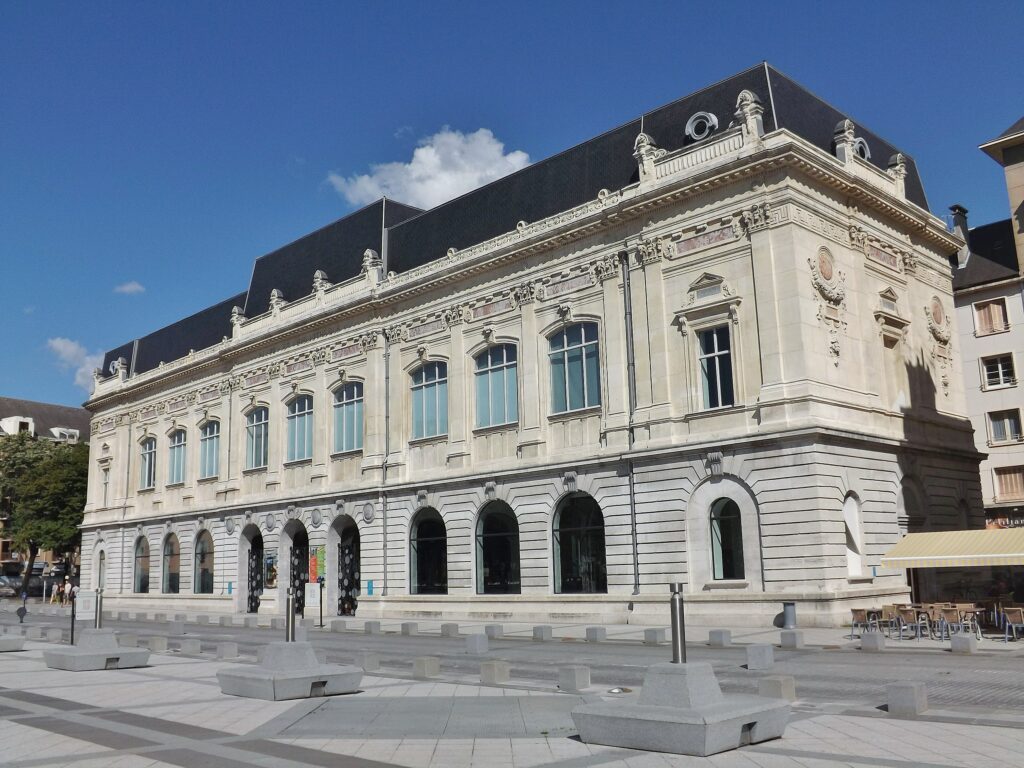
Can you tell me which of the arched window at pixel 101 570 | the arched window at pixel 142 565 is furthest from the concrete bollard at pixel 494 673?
the arched window at pixel 101 570

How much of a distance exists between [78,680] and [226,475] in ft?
121

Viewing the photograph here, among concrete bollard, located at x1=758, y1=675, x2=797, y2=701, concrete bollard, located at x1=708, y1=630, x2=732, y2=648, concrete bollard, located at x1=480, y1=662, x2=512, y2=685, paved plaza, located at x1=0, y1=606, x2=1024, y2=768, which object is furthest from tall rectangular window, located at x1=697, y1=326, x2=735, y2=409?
concrete bollard, located at x1=758, y1=675, x2=797, y2=701

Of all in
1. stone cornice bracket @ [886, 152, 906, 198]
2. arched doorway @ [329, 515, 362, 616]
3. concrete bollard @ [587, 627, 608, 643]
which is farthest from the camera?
arched doorway @ [329, 515, 362, 616]

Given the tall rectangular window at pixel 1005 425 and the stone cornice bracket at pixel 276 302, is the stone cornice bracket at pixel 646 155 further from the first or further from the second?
the tall rectangular window at pixel 1005 425

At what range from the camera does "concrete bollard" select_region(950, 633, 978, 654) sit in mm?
22109

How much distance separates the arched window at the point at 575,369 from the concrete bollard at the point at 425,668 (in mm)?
18700

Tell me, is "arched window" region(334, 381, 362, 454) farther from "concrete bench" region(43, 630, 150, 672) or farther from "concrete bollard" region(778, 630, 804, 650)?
"concrete bollard" region(778, 630, 804, 650)

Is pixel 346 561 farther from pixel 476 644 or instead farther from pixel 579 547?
pixel 476 644

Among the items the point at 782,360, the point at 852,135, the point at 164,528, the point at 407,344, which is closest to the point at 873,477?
the point at 782,360

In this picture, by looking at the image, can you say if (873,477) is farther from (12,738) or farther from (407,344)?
(12,738)

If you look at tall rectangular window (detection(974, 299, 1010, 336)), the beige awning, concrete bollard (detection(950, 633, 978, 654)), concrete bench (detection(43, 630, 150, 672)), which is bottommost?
concrete bollard (detection(950, 633, 978, 654))

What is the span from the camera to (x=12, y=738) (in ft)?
40.3

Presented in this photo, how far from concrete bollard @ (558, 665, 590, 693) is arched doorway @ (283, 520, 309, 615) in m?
34.9

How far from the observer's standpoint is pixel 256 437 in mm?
Answer: 54125
